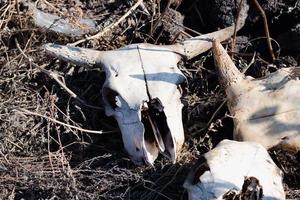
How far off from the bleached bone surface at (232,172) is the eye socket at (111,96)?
21.4 inches

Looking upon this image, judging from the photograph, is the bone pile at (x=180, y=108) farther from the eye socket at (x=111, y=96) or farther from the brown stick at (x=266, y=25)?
the brown stick at (x=266, y=25)

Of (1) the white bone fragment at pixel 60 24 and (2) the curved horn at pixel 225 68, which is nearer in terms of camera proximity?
(2) the curved horn at pixel 225 68

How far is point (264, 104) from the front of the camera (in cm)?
302

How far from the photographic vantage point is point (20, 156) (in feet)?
10.6

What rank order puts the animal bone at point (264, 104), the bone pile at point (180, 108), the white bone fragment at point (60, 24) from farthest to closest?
the white bone fragment at point (60, 24), the animal bone at point (264, 104), the bone pile at point (180, 108)

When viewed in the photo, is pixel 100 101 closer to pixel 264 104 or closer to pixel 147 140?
pixel 147 140

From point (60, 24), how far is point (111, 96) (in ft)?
1.96

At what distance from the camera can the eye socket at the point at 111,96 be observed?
315cm

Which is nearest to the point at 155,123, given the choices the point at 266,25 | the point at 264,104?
the point at 264,104

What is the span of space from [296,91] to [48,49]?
3.80 ft

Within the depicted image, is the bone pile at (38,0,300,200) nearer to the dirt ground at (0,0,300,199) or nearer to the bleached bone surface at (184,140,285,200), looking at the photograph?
the bleached bone surface at (184,140,285,200)

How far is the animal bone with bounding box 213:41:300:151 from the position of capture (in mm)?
2959

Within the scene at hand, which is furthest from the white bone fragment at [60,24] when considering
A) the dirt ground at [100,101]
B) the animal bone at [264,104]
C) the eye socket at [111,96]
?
the animal bone at [264,104]

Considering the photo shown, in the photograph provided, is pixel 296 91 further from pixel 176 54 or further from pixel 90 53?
pixel 90 53
